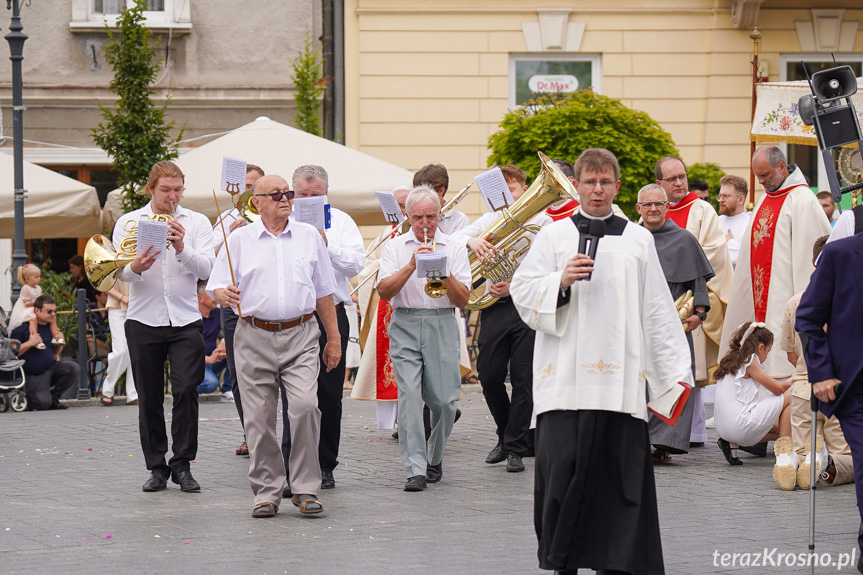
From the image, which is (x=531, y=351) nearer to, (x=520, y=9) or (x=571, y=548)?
(x=571, y=548)

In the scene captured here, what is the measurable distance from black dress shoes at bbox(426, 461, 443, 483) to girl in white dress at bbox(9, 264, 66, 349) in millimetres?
6286

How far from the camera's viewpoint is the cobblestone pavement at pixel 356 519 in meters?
6.31

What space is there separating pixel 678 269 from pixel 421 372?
6.59ft

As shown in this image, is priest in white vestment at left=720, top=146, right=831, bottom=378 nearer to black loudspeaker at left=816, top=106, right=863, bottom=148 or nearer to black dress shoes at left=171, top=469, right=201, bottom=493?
black loudspeaker at left=816, top=106, right=863, bottom=148

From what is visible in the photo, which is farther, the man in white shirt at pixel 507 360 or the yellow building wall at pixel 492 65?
the yellow building wall at pixel 492 65

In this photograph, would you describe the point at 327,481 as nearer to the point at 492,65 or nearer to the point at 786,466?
the point at 786,466

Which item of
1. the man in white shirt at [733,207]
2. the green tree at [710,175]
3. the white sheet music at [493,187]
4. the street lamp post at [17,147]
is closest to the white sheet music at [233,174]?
the white sheet music at [493,187]

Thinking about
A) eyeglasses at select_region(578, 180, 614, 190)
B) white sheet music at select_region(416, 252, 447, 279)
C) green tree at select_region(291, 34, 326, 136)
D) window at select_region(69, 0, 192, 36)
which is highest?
window at select_region(69, 0, 192, 36)

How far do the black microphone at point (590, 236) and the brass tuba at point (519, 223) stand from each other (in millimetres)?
3138

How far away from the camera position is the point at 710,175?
17812 millimetres

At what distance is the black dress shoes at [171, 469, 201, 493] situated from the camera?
8305 millimetres

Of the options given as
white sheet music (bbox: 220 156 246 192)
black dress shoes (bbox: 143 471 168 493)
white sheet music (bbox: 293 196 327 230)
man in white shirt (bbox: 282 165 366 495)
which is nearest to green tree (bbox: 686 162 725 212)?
man in white shirt (bbox: 282 165 366 495)

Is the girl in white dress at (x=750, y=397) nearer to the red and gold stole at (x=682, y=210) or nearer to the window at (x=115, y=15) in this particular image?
the red and gold stole at (x=682, y=210)

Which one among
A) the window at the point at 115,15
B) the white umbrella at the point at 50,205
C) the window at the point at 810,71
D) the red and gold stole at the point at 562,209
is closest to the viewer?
the red and gold stole at the point at 562,209
